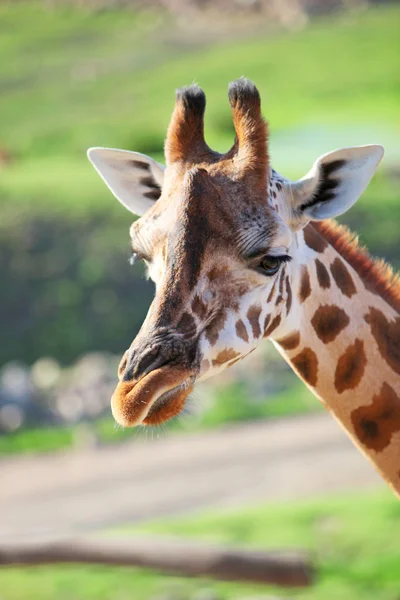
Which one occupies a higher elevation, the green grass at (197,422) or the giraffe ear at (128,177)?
the giraffe ear at (128,177)

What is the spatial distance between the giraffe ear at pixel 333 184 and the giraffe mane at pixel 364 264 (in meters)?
0.23

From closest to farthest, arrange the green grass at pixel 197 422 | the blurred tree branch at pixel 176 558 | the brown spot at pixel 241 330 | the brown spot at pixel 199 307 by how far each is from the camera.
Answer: the brown spot at pixel 199 307
the brown spot at pixel 241 330
the blurred tree branch at pixel 176 558
the green grass at pixel 197 422

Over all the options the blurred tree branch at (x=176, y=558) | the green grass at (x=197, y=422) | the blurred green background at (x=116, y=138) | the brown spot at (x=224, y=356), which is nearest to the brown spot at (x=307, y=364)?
the brown spot at (x=224, y=356)

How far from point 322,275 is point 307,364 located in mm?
308

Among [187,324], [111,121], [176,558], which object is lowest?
[176,558]

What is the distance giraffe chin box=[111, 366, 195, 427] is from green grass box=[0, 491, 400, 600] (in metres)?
5.28

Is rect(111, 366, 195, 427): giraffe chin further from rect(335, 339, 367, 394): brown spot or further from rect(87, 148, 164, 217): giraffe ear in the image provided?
rect(87, 148, 164, 217): giraffe ear

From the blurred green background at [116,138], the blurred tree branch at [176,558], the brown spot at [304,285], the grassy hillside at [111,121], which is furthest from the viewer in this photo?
the grassy hillside at [111,121]

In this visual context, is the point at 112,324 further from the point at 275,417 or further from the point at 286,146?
the point at 286,146

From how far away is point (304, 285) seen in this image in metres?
3.58

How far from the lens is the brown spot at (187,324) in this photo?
3.14 m

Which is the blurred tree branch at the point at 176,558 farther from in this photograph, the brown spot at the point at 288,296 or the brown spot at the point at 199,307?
the brown spot at the point at 199,307

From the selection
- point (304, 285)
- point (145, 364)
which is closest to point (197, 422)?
point (304, 285)

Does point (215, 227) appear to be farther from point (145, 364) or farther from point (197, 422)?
point (197, 422)
